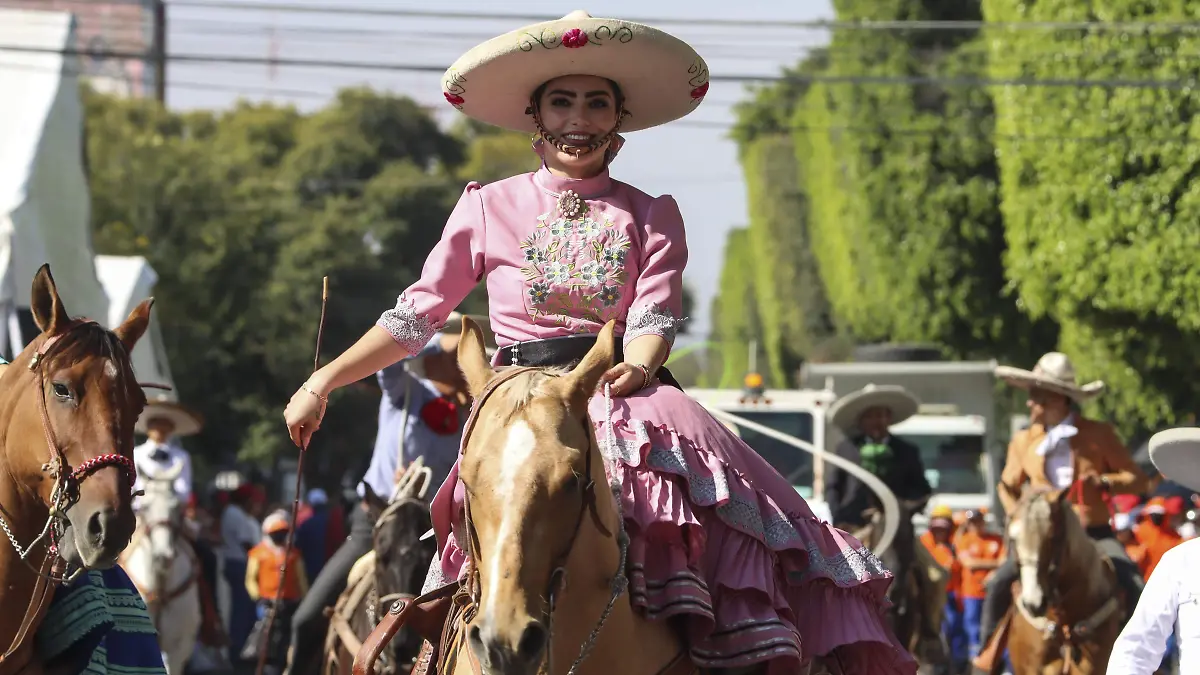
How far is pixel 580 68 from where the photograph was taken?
5.73 meters

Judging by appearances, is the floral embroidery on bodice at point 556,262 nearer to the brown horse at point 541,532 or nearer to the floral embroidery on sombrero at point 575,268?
the floral embroidery on sombrero at point 575,268

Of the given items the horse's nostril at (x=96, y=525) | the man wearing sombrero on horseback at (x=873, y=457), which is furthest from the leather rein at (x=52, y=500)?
the man wearing sombrero on horseback at (x=873, y=457)

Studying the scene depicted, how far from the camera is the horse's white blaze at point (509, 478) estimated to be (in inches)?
172

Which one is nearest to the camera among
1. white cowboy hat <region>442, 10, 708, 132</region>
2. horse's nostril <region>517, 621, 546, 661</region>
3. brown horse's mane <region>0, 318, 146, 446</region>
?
horse's nostril <region>517, 621, 546, 661</region>

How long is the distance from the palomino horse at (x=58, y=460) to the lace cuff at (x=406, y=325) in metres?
0.94

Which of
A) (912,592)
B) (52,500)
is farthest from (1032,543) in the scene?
(52,500)

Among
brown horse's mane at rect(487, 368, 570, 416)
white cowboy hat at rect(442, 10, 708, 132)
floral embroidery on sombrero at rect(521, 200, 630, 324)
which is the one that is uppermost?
white cowboy hat at rect(442, 10, 708, 132)

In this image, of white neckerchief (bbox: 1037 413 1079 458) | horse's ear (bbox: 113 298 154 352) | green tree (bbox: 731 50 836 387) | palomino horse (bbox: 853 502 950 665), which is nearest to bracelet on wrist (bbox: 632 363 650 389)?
horse's ear (bbox: 113 298 154 352)

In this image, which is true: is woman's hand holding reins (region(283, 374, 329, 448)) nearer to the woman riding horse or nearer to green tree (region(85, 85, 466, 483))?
the woman riding horse

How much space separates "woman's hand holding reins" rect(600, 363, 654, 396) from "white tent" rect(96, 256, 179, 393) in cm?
1700

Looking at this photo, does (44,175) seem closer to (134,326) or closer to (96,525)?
(134,326)

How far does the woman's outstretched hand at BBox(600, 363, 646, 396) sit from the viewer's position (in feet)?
17.2

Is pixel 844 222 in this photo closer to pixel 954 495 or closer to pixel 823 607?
pixel 954 495

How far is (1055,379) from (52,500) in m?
8.94
